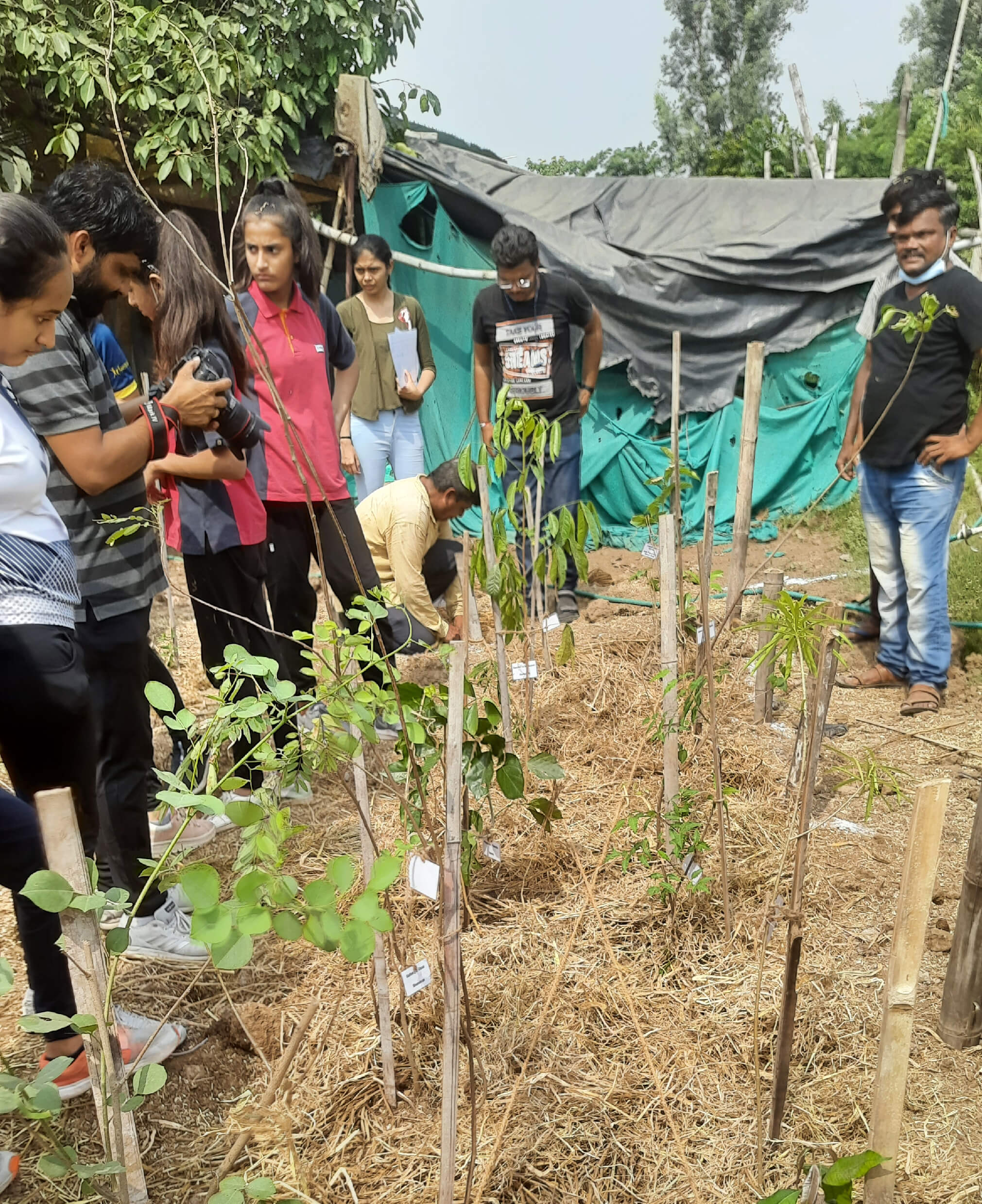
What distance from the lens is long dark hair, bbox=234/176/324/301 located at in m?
2.44

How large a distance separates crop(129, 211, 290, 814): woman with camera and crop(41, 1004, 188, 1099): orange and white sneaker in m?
0.50

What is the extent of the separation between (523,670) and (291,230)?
53.2 inches

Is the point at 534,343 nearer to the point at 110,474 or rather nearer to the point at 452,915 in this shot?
the point at 110,474

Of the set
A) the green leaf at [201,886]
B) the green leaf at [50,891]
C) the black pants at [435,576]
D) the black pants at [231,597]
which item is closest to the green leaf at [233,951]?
the green leaf at [201,886]

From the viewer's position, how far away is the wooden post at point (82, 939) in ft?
3.03

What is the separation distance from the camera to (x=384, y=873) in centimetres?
92

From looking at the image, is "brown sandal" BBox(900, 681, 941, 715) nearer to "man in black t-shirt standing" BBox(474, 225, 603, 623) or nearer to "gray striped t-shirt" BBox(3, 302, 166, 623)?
"man in black t-shirt standing" BBox(474, 225, 603, 623)

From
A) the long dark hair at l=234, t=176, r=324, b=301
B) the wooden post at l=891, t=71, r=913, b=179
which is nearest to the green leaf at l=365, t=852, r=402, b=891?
the long dark hair at l=234, t=176, r=324, b=301

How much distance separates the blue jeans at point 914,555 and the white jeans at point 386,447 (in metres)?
2.01

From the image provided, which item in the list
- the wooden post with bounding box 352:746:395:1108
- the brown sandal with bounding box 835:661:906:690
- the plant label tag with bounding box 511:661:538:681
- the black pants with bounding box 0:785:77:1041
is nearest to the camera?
the black pants with bounding box 0:785:77:1041

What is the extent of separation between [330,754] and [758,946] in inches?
47.9

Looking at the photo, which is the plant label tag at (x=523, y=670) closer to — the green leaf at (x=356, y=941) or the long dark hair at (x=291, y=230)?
the long dark hair at (x=291, y=230)

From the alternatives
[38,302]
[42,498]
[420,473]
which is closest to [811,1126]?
[42,498]

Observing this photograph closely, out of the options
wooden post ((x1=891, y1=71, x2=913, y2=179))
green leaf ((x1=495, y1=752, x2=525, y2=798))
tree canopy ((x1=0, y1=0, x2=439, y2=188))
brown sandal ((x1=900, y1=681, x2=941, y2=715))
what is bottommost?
brown sandal ((x1=900, y1=681, x2=941, y2=715))
